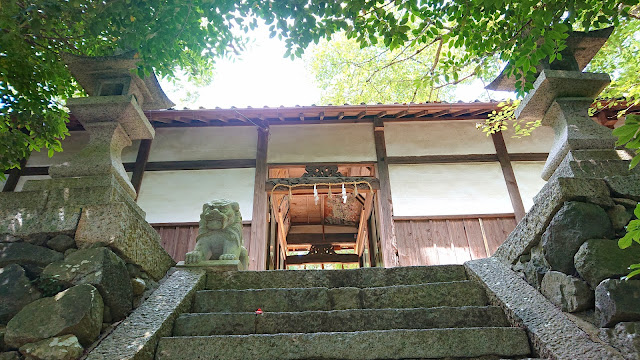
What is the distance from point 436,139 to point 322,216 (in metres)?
5.24

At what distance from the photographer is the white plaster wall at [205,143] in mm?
8352

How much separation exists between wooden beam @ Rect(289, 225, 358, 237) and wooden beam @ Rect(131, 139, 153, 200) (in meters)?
6.04

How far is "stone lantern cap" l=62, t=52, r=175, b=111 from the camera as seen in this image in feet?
14.5

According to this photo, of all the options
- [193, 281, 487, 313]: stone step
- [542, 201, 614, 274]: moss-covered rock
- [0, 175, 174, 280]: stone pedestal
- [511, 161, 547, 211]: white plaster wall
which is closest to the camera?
[542, 201, 614, 274]: moss-covered rock

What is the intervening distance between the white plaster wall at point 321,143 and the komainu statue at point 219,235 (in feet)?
13.2

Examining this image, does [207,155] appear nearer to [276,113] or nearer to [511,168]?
[276,113]

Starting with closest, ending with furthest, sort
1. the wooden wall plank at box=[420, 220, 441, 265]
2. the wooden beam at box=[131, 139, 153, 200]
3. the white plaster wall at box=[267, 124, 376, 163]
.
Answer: the wooden wall plank at box=[420, 220, 441, 265]
the wooden beam at box=[131, 139, 153, 200]
the white plaster wall at box=[267, 124, 376, 163]

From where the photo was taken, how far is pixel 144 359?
2652 millimetres

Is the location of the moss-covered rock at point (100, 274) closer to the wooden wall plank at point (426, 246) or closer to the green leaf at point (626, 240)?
the green leaf at point (626, 240)

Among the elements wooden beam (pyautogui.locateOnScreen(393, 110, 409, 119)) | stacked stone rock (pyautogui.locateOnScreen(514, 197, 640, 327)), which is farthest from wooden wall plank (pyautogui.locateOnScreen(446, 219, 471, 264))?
stacked stone rock (pyautogui.locateOnScreen(514, 197, 640, 327))

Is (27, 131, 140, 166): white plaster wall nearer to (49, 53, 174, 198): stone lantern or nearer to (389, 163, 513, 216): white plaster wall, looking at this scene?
(49, 53, 174, 198): stone lantern

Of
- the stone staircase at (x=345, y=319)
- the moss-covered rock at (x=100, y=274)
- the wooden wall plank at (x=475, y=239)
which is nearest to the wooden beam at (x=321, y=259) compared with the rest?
the wooden wall plank at (x=475, y=239)

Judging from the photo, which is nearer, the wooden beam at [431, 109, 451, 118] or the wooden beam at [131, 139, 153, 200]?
the wooden beam at [131, 139, 153, 200]

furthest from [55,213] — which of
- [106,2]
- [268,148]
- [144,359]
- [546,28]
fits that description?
[268,148]
